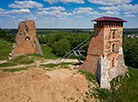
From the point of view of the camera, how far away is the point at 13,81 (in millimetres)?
12156

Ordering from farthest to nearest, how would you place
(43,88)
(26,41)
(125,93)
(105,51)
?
(26,41)
(105,51)
(125,93)
(43,88)

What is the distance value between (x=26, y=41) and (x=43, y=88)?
59.5ft

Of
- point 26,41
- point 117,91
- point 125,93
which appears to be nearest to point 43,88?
point 117,91

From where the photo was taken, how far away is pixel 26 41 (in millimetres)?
27125

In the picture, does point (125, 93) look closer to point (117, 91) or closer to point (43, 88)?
point (117, 91)

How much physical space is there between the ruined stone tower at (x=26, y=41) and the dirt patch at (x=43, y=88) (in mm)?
13976

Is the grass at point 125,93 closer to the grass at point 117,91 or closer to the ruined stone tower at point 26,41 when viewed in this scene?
the grass at point 117,91

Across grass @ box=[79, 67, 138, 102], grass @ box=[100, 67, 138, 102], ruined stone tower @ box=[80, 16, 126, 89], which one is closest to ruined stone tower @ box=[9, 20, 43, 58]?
ruined stone tower @ box=[80, 16, 126, 89]

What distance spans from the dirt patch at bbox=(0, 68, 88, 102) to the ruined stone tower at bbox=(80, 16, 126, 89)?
2178 mm

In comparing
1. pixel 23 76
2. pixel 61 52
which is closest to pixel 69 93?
pixel 23 76

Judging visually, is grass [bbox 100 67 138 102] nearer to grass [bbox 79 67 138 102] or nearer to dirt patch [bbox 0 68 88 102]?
grass [bbox 79 67 138 102]

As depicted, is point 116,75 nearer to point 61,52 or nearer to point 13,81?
point 13,81

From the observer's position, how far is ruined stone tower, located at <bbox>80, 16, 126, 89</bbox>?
13.9 meters

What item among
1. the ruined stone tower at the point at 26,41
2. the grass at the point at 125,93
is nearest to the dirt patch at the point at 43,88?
the grass at the point at 125,93
